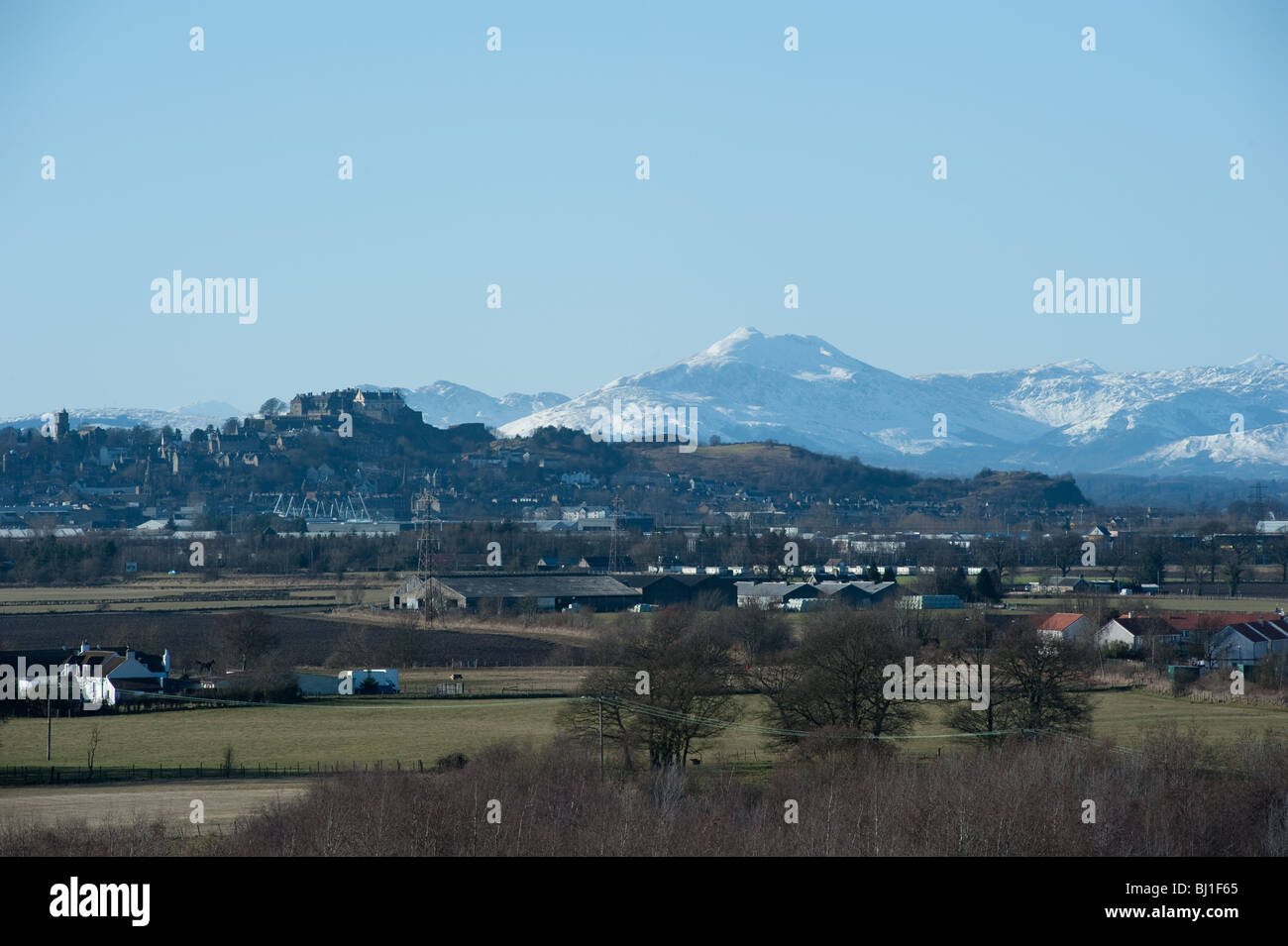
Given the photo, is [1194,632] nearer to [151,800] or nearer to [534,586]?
[534,586]

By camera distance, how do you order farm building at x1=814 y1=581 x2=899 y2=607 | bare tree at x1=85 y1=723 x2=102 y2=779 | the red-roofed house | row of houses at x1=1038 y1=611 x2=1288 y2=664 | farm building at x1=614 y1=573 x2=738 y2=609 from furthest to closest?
farm building at x1=614 y1=573 x2=738 y2=609 → farm building at x1=814 y1=581 x2=899 y2=607 → the red-roofed house → row of houses at x1=1038 y1=611 x2=1288 y2=664 → bare tree at x1=85 y1=723 x2=102 y2=779

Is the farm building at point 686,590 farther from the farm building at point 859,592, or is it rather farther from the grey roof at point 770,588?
the farm building at point 859,592

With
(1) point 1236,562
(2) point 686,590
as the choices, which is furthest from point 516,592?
(1) point 1236,562

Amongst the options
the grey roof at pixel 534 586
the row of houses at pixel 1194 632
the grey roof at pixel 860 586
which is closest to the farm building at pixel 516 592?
the grey roof at pixel 534 586

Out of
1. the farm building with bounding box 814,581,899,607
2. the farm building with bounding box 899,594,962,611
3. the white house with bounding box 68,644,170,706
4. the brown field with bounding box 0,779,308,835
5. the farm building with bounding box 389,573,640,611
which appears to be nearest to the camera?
the brown field with bounding box 0,779,308,835

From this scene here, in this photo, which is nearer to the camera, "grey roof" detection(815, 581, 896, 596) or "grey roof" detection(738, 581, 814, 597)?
"grey roof" detection(815, 581, 896, 596)

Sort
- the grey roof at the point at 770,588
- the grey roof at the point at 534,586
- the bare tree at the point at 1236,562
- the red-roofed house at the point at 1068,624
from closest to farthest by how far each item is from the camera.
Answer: the red-roofed house at the point at 1068,624
the grey roof at the point at 534,586
the grey roof at the point at 770,588
the bare tree at the point at 1236,562

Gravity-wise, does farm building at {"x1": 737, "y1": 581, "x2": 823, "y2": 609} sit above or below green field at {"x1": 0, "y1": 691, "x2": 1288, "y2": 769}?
above

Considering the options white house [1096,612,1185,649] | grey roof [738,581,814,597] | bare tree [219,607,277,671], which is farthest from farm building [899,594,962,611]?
bare tree [219,607,277,671]

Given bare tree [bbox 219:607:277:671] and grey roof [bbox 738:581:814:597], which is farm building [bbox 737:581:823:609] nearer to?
grey roof [bbox 738:581:814:597]
